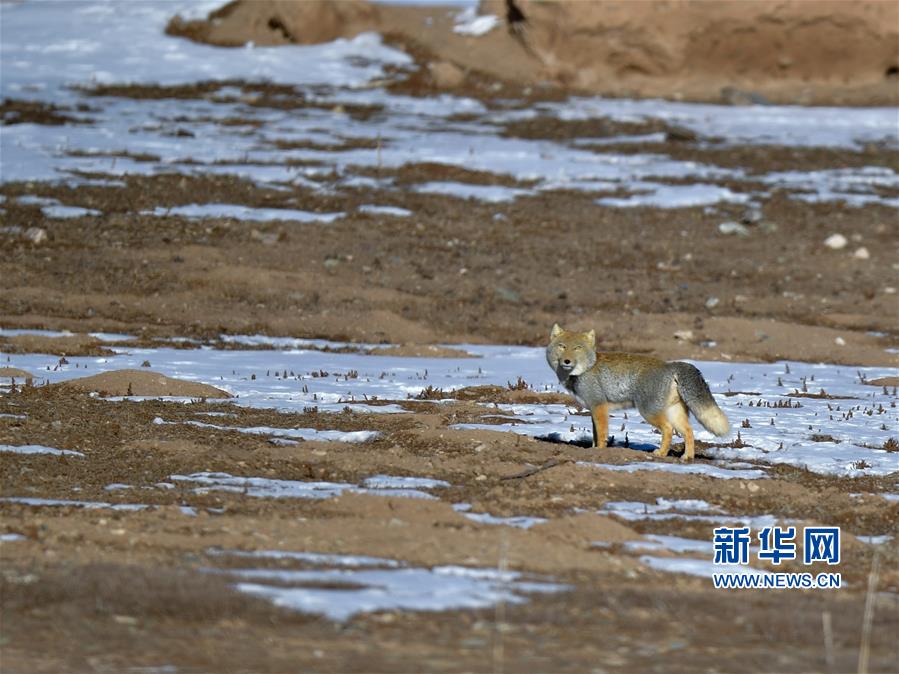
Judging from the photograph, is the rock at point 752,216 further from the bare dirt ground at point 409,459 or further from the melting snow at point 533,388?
the melting snow at point 533,388

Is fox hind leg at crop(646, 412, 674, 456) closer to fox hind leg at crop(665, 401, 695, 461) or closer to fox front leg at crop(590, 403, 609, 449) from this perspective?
fox hind leg at crop(665, 401, 695, 461)

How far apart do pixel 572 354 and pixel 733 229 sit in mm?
17625

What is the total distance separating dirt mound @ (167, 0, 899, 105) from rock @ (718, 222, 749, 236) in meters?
14.0

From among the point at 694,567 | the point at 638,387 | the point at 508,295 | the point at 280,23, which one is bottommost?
the point at 508,295

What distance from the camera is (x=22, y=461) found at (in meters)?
10.4

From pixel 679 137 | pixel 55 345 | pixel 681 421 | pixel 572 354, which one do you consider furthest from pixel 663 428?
pixel 679 137

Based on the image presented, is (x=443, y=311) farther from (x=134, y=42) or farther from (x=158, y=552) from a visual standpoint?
(x=134, y=42)

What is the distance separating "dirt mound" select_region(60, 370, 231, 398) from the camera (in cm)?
1390

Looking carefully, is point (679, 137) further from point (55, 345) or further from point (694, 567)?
point (694, 567)

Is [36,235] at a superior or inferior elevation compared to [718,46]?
inferior

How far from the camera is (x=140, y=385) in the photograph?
14.1 meters

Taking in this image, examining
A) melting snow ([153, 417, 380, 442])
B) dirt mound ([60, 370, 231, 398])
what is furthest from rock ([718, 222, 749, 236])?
melting snow ([153, 417, 380, 442])

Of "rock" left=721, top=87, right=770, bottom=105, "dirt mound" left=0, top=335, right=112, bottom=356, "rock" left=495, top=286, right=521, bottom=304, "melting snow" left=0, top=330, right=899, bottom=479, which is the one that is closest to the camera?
"melting snow" left=0, top=330, right=899, bottom=479

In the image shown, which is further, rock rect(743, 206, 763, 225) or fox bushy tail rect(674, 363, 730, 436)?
rock rect(743, 206, 763, 225)
